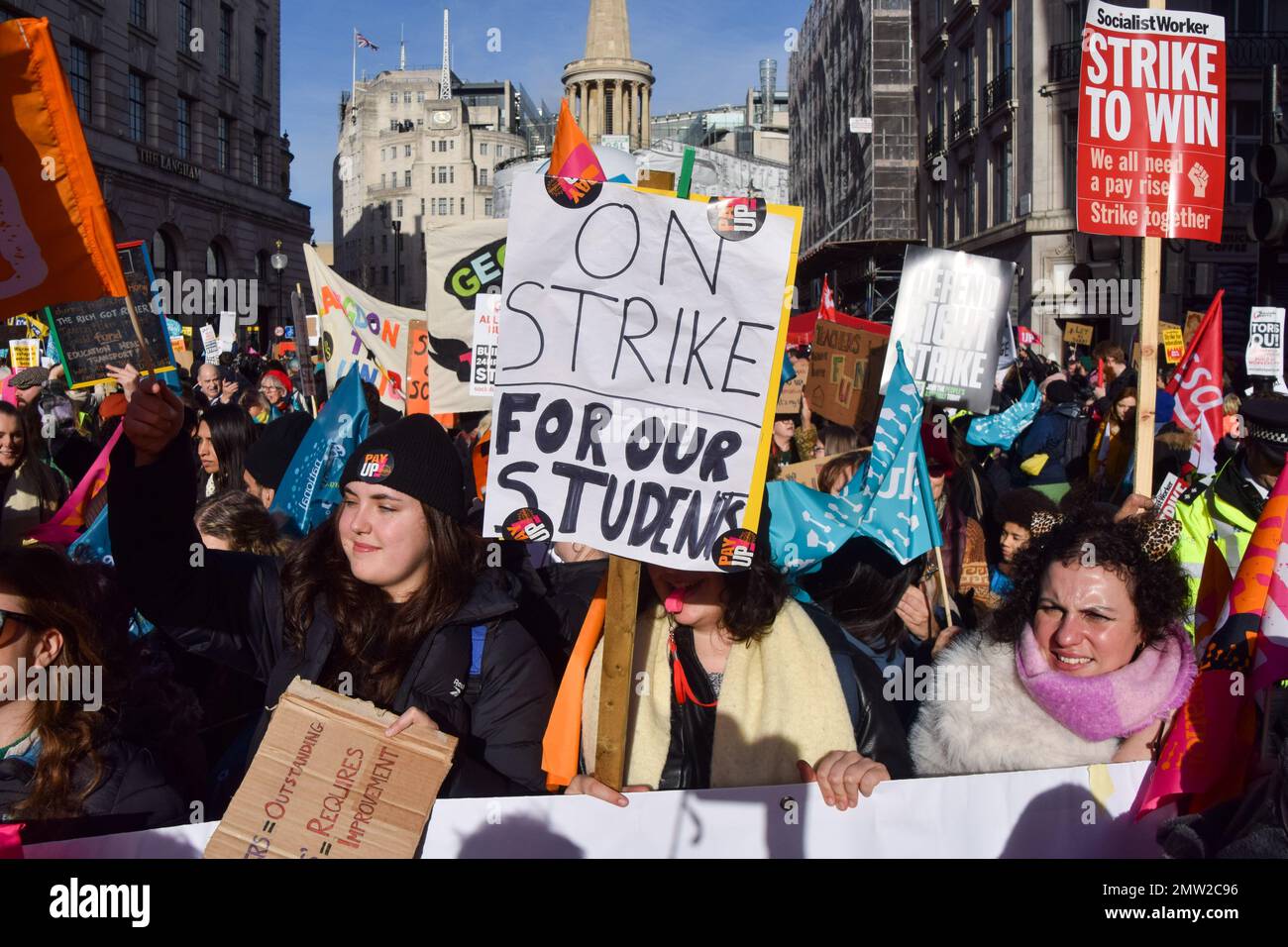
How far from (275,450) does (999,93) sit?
27.1 m

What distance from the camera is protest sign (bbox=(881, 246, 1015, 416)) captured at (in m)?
7.08

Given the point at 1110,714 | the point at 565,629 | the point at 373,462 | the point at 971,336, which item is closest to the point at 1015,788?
the point at 1110,714

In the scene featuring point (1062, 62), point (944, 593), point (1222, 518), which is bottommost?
point (944, 593)

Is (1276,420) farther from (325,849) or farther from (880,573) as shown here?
(325,849)

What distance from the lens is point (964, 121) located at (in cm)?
3175

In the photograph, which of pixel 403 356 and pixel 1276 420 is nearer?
pixel 1276 420

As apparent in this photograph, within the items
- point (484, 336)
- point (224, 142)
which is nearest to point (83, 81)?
point (224, 142)

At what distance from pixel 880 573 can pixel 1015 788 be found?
1.94 meters

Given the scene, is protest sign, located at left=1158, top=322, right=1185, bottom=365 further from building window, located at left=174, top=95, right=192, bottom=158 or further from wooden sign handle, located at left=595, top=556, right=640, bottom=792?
building window, located at left=174, top=95, right=192, bottom=158

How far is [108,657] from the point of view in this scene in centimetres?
272

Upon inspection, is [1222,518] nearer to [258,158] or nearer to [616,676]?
[616,676]

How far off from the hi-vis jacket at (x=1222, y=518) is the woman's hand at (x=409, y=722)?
311 centimetres

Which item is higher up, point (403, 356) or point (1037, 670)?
point (403, 356)

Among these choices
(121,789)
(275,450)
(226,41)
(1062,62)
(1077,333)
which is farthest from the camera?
(226,41)
